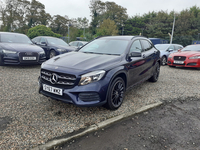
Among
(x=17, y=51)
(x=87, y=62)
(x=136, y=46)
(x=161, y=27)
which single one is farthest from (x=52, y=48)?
(x=161, y=27)

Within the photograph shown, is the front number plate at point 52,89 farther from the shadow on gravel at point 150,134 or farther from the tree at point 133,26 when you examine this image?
the tree at point 133,26

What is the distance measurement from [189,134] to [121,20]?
207ft

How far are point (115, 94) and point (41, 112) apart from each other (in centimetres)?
153

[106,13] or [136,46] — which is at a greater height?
[106,13]

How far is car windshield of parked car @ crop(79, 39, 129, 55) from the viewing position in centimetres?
380

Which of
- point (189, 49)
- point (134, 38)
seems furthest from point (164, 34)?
→ point (134, 38)

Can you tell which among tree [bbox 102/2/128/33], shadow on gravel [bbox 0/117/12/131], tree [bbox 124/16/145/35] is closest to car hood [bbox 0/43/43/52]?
shadow on gravel [bbox 0/117/12/131]

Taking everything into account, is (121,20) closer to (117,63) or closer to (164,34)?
(164,34)

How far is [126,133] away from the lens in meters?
2.64

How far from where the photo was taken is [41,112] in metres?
3.13

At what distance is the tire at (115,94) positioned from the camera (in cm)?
308

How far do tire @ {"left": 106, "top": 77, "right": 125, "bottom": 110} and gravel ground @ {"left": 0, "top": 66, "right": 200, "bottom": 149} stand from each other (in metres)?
0.15

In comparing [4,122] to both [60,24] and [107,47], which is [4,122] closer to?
[107,47]

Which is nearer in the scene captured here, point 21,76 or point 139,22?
point 21,76
